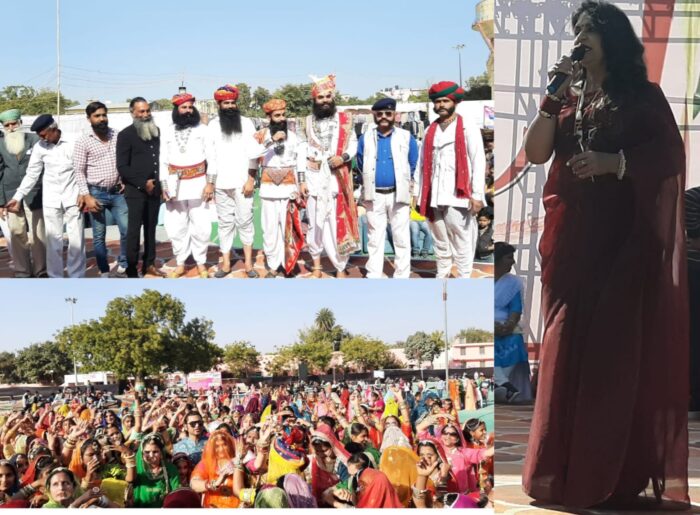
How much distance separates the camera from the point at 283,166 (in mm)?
6945

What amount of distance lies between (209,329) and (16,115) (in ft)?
6.37

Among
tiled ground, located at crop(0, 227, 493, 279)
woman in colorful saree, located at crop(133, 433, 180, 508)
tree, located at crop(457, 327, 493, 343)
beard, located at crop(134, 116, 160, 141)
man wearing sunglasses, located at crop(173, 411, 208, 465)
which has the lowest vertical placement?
woman in colorful saree, located at crop(133, 433, 180, 508)

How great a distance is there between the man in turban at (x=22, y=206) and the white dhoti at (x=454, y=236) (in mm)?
2652

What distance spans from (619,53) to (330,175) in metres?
2.10

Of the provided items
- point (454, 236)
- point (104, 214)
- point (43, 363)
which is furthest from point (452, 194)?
point (43, 363)

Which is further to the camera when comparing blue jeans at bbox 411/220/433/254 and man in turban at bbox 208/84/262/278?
A: blue jeans at bbox 411/220/433/254

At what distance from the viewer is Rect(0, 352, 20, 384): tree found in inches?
279

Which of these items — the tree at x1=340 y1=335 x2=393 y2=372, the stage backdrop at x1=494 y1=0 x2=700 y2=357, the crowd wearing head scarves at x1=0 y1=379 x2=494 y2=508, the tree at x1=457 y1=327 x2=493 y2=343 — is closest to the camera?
the stage backdrop at x1=494 y1=0 x2=700 y2=357

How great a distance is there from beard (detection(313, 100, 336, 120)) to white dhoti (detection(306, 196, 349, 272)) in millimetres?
555

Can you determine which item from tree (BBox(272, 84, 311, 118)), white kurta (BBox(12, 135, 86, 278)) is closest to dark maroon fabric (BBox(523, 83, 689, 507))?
tree (BBox(272, 84, 311, 118))

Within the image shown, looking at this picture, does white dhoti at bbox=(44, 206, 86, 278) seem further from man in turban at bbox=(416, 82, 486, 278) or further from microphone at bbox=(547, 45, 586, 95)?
microphone at bbox=(547, 45, 586, 95)

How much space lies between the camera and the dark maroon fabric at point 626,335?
18.8ft

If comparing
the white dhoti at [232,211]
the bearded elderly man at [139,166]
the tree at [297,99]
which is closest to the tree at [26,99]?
the bearded elderly man at [139,166]

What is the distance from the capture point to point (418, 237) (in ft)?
23.1
